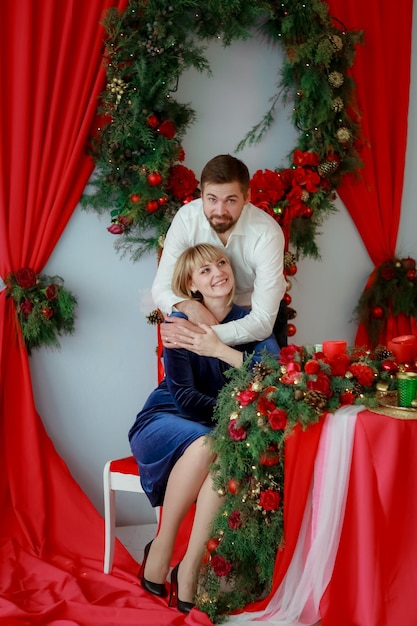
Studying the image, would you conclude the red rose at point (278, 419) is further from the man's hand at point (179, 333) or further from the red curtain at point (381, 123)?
the red curtain at point (381, 123)

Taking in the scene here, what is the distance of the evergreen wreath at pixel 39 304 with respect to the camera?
3301 mm

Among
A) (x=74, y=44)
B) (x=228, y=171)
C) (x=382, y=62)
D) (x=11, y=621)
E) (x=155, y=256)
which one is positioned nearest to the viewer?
(x=11, y=621)

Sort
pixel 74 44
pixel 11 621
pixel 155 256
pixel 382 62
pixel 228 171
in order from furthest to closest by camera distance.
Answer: pixel 382 62 < pixel 155 256 < pixel 74 44 < pixel 228 171 < pixel 11 621

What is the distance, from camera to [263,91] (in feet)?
12.4

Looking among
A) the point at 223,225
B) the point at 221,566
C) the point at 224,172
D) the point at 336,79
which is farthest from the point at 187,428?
the point at 336,79

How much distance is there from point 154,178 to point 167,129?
243 millimetres

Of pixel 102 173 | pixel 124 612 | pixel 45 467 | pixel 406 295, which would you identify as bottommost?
pixel 124 612

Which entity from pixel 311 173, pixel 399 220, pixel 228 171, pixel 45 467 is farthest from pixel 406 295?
pixel 45 467

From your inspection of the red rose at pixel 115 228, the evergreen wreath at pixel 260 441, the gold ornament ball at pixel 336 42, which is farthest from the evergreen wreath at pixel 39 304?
the gold ornament ball at pixel 336 42

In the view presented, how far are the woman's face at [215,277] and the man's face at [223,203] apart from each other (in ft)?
0.59

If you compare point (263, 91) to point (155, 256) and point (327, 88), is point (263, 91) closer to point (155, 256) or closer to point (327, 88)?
point (327, 88)

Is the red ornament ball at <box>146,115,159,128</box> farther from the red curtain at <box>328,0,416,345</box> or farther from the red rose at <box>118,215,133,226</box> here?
the red curtain at <box>328,0,416,345</box>

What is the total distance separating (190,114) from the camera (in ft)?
11.9

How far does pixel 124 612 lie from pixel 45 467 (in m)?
0.93
